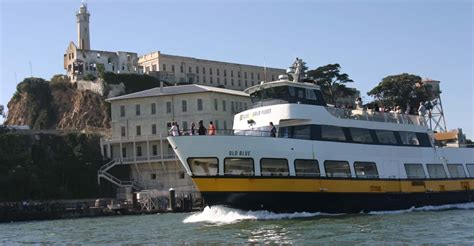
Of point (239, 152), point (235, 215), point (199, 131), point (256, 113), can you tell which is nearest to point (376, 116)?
point (256, 113)

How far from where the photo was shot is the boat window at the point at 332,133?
27.6 metres

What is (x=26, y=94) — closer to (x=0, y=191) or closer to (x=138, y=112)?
(x=138, y=112)

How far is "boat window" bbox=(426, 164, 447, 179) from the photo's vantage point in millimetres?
31844

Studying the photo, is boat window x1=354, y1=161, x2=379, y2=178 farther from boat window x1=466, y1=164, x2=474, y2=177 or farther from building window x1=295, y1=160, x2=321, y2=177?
boat window x1=466, y1=164, x2=474, y2=177

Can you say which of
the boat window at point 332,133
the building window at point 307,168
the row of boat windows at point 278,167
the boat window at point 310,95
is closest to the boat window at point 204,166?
the row of boat windows at point 278,167

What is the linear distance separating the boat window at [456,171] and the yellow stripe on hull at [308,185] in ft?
8.52

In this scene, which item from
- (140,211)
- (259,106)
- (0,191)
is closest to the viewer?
(259,106)

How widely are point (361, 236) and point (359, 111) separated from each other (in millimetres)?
12034

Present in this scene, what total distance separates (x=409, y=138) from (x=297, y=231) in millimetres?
12852

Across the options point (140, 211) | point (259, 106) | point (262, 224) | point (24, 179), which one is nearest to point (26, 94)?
point (24, 179)

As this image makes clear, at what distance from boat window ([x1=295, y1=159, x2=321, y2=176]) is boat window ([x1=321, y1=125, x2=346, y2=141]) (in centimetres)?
153

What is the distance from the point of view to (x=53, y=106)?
272 feet

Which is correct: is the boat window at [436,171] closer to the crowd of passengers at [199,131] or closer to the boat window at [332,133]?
the boat window at [332,133]

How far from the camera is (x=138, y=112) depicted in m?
62.8
